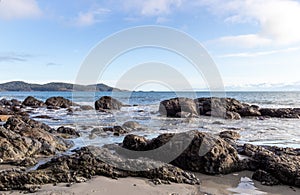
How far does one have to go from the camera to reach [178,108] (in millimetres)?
26391

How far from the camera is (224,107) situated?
27.4 meters

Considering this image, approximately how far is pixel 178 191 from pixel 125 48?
7984mm

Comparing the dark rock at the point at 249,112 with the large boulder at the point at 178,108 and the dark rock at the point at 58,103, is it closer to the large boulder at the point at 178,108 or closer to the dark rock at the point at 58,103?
the large boulder at the point at 178,108

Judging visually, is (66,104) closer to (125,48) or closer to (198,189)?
(125,48)

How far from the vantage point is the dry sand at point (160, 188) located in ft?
17.2

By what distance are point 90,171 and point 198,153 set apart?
2675 mm

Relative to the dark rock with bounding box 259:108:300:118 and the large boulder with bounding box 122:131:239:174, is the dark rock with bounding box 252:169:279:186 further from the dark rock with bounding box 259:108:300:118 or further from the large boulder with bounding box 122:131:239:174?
the dark rock with bounding box 259:108:300:118

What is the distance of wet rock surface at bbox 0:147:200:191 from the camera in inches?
216

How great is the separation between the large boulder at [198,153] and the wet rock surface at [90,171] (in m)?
0.85

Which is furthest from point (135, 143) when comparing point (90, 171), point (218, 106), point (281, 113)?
point (281, 113)

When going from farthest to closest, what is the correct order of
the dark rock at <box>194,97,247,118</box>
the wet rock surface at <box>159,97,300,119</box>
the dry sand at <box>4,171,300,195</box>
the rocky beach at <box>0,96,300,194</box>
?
the dark rock at <box>194,97,247,118</box> < the wet rock surface at <box>159,97,300,119</box> < the rocky beach at <box>0,96,300,194</box> < the dry sand at <box>4,171,300,195</box>

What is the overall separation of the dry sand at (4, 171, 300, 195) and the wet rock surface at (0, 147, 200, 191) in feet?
0.63

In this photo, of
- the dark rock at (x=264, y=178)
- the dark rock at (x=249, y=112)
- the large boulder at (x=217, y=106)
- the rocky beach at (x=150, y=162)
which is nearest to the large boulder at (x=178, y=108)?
the large boulder at (x=217, y=106)

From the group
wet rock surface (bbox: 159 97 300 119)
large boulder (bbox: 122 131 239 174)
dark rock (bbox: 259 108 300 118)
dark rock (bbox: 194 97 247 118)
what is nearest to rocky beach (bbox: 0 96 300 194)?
large boulder (bbox: 122 131 239 174)
